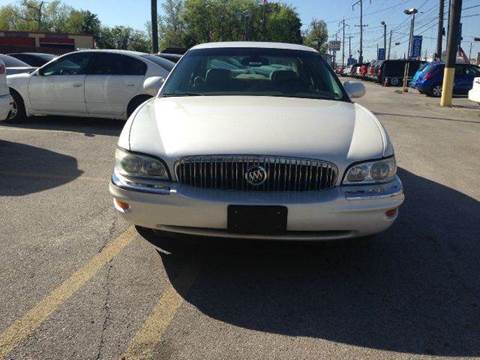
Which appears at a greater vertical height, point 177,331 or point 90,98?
point 90,98

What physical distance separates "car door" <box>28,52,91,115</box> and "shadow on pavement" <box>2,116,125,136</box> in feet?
0.89

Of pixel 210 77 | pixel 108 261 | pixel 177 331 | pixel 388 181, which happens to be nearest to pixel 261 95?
pixel 210 77

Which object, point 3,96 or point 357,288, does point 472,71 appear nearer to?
point 3,96

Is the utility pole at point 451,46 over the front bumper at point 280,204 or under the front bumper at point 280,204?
over

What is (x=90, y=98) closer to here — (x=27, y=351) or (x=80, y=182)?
(x=80, y=182)

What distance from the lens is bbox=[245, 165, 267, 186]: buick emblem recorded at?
3.24 metres

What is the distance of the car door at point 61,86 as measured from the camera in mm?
9781

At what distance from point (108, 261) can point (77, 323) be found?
2.81 ft

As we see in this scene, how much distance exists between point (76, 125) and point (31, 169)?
12.4 feet

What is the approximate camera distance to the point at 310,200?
319 cm

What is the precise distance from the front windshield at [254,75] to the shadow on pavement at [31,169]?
2.03 m

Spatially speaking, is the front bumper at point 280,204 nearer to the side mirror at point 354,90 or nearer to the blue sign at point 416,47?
the side mirror at point 354,90

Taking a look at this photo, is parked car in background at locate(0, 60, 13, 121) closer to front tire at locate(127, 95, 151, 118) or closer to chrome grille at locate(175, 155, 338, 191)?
front tire at locate(127, 95, 151, 118)

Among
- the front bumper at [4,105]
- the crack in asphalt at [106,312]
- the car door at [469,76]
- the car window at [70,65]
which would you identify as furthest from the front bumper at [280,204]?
the car door at [469,76]
